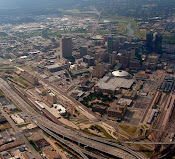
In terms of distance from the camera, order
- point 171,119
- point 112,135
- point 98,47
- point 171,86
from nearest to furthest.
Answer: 1. point 112,135
2. point 171,119
3. point 171,86
4. point 98,47

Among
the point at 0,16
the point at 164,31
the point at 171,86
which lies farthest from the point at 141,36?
the point at 0,16

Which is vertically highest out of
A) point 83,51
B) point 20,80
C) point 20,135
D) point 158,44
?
point 158,44

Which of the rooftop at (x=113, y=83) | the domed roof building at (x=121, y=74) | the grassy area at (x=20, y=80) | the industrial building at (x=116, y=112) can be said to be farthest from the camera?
the domed roof building at (x=121, y=74)

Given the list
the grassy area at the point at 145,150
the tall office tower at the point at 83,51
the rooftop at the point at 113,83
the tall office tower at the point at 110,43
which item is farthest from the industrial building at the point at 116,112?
the tall office tower at the point at 83,51

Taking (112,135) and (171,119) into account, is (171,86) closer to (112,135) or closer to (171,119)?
(171,119)

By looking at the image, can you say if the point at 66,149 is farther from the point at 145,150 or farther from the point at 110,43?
the point at 110,43

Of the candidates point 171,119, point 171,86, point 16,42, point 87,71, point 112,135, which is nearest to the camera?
point 112,135

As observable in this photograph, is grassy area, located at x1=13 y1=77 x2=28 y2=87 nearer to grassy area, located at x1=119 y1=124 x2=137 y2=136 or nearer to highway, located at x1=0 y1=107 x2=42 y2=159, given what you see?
highway, located at x1=0 y1=107 x2=42 y2=159

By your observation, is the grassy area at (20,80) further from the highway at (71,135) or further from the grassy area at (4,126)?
the grassy area at (4,126)

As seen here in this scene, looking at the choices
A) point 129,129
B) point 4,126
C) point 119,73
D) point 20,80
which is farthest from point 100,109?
point 20,80

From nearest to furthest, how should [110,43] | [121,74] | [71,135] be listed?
1. [71,135]
2. [121,74]
3. [110,43]

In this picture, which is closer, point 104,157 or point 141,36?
point 104,157
